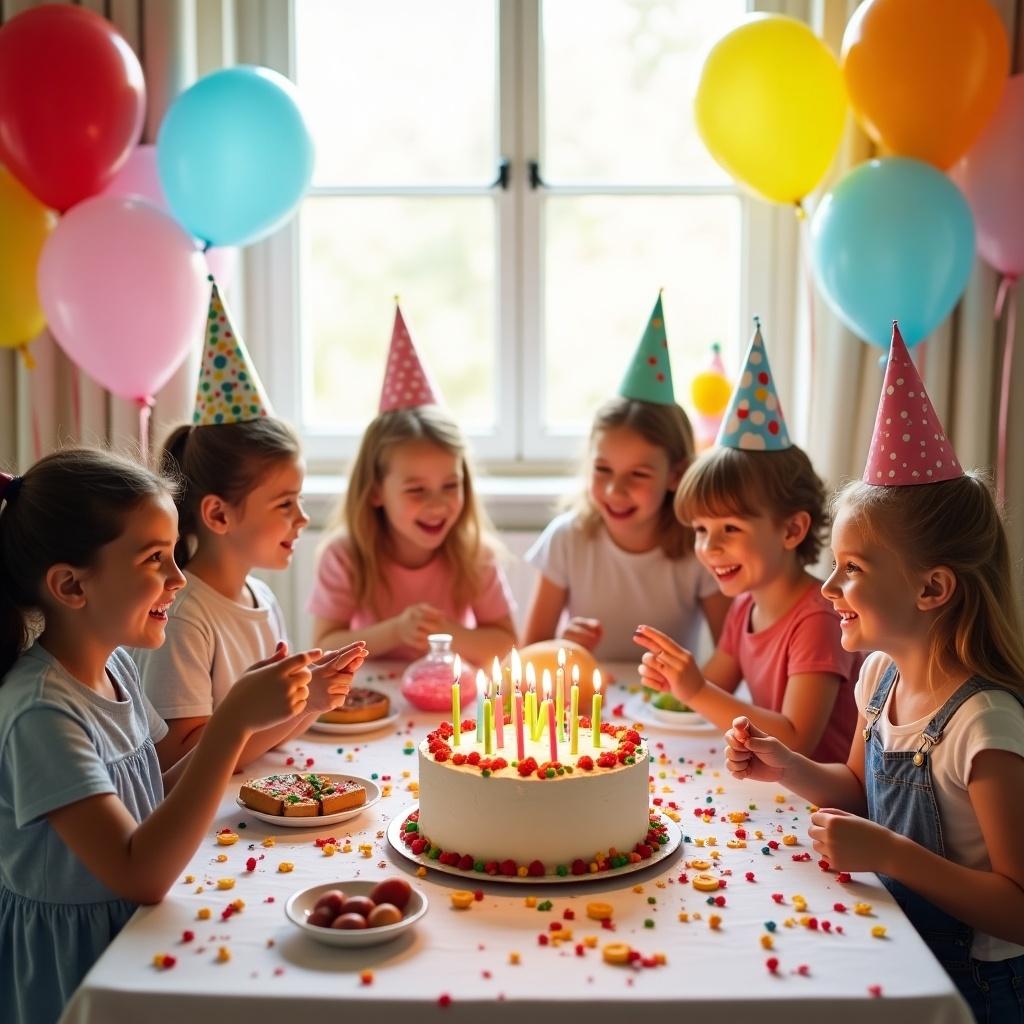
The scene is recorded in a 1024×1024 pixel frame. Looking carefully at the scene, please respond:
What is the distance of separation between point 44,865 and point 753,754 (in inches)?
41.5

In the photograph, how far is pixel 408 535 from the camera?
124 inches

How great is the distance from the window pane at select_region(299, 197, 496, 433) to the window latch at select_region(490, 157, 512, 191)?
0.08m

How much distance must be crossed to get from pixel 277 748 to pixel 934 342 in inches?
90.5

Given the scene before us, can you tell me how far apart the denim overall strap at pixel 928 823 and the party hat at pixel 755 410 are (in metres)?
0.79

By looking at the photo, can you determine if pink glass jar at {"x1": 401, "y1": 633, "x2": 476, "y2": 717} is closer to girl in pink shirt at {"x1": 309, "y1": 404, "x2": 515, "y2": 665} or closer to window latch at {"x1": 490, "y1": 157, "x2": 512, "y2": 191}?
girl in pink shirt at {"x1": 309, "y1": 404, "x2": 515, "y2": 665}

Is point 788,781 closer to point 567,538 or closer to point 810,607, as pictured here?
point 810,607

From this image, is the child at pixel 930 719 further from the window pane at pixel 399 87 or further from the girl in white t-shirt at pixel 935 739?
the window pane at pixel 399 87

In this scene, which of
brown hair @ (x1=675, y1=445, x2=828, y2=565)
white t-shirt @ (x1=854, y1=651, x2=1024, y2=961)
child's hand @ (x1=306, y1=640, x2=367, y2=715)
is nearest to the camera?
white t-shirt @ (x1=854, y1=651, x2=1024, y2=961)

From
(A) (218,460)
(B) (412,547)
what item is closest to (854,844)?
(A) (218,460)

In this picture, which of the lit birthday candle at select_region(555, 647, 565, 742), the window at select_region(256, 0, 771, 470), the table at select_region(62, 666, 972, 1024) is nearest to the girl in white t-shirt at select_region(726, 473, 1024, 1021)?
the table at select_region(62, 666, 972, 1024)

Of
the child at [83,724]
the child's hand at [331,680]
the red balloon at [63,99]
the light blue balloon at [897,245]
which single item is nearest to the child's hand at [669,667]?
the child's hand at [331,680]

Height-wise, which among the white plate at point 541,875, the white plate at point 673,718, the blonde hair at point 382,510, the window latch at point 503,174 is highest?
the window latch at point 503,174

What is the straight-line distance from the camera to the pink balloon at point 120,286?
10.3ft

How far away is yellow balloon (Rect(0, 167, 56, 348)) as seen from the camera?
10.9 ft
